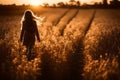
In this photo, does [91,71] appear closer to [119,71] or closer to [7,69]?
[119,71]

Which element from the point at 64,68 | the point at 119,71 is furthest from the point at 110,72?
the point at 64,68

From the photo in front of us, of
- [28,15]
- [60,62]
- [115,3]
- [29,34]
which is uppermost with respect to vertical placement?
[28,15]

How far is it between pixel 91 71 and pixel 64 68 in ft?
5.37

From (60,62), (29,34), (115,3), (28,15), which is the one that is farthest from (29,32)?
(115,3)

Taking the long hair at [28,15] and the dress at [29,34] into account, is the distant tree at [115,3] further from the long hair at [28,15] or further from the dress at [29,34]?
the long hair at [28,15]

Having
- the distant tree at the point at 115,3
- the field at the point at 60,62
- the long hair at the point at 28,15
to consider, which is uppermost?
the long hair at the point at 28,15

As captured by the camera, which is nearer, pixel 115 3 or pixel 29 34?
pixel 29 34

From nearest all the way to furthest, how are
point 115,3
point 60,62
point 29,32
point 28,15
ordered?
point 60,62 < point 28,15 < point 29,32 < point 115,3

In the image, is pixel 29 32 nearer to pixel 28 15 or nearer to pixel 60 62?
pixel 28 15

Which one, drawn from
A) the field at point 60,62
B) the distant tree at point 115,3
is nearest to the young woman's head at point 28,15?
the field at point 60,62

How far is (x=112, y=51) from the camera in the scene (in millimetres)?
13953

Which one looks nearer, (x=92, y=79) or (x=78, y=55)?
(x=92, y=79)

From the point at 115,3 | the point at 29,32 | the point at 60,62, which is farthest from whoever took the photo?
the point at 115,3

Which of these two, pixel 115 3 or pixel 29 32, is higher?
pixel 29 32
